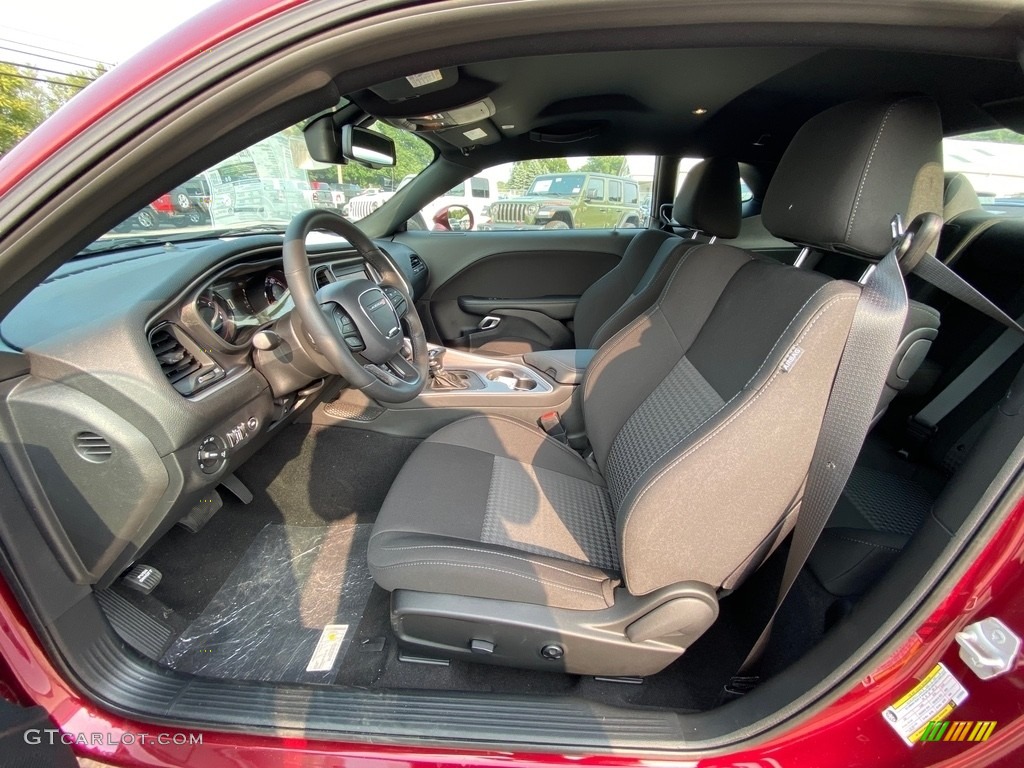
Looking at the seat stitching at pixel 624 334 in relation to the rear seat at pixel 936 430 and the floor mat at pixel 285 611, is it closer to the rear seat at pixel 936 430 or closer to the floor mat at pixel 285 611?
the rear seat at pixel 936 430

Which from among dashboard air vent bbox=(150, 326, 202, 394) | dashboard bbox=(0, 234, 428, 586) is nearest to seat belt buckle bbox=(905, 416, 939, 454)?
dashboard bbox=(0, 234, 428, 586)

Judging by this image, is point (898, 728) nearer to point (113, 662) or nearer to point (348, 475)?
point (113, 662)

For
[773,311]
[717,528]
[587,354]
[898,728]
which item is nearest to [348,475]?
[587,354]

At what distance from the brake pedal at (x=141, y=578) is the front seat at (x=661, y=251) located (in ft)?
4.81

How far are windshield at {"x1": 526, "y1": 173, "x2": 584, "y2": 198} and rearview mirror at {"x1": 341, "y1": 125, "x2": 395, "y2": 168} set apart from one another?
3.55 feet

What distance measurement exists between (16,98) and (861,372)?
2.51 m

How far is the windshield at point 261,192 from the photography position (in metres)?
1.42

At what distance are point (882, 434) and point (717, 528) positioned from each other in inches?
43.5

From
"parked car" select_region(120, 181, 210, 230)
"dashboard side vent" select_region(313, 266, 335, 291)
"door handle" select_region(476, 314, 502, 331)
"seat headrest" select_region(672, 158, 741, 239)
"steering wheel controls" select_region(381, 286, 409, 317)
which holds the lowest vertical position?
"door handle" select_region(476, 314, 502, 331)

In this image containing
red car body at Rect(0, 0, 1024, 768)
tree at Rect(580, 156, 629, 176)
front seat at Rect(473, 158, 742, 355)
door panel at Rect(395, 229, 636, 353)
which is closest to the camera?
red car body at Rect(0, 0, 1024, 768)

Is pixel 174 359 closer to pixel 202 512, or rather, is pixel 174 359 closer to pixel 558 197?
pixel 202 512

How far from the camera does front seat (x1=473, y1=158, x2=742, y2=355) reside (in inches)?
65.0

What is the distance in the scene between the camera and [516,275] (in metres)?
3.03

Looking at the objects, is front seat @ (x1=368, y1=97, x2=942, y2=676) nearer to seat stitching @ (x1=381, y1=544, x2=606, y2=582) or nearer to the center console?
seat stitching @ (x1=381, y1=544, x2=606, y2=582)
